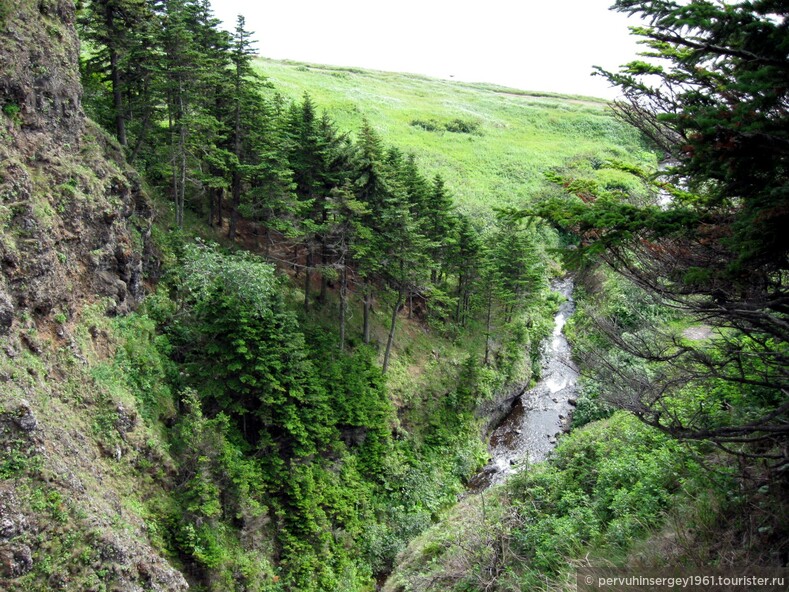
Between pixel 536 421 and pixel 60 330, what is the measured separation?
90.1 ft

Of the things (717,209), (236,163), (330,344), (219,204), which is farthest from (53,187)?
(717,209)

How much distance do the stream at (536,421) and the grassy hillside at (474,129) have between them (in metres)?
20.8

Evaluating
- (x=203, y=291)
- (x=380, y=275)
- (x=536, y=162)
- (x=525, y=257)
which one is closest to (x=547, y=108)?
(x=536, y=162)

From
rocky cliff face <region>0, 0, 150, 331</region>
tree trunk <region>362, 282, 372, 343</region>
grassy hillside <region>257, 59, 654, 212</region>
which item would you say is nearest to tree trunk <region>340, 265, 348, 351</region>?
tree trunk <region>362, 282, 372, 343</region>

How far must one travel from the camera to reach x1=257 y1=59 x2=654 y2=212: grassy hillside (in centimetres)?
6406

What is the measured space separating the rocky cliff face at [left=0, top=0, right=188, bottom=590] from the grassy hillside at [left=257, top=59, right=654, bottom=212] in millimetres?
41316

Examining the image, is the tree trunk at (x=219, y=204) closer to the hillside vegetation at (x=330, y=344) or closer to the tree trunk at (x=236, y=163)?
the hillside vegetation at (x=330, y=344)

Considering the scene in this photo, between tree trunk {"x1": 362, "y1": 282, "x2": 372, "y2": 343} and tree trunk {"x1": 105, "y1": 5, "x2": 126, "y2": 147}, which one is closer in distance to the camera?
tree trunk {"x1": 105, "y1": 5, "x2": 126, "y2": 147}

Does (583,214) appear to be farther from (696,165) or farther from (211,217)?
(211,217)

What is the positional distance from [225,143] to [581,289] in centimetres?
3387

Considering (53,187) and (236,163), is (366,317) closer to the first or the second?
(236,163)

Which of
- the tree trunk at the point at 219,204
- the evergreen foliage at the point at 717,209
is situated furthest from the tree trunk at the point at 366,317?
the evergreen foliage at the point at 717,209

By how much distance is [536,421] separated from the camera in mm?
33062

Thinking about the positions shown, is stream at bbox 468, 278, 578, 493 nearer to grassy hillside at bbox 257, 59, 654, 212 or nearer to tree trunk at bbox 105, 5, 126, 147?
grassy hillside at bbox 257, 59, 654, 212
